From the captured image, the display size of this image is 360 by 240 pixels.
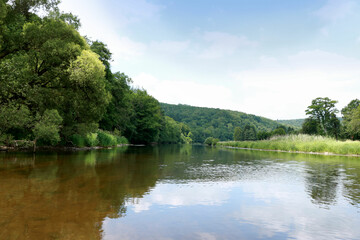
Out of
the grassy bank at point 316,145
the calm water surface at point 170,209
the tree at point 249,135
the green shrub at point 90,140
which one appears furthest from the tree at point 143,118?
the calm water surface at point 170,209

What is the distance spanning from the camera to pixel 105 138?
3888 cm

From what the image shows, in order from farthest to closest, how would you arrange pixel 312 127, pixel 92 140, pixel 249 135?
pixel 249 135 → pixel 312 127 → pixel 92 140

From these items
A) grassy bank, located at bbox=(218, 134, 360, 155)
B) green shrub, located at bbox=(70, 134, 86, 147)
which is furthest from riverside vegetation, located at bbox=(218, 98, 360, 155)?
green shrub, located at bbox=(70, 134, 86, 147)

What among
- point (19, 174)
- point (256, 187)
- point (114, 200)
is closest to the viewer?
point (114, 200)

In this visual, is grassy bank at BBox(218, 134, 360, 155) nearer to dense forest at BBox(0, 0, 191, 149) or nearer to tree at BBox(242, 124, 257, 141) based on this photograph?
dense forest at BBox(0, 0, 191, 149)

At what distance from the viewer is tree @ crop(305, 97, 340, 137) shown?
239ft

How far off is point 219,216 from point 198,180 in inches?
197

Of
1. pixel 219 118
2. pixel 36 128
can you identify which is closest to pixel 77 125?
pixel 36 128

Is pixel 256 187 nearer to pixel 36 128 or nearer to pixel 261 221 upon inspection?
pixel 261 221

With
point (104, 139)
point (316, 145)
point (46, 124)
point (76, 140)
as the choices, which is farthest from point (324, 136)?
point (46, 124)

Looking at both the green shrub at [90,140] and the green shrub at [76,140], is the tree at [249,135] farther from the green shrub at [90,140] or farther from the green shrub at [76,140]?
the green shrub at [76,140]

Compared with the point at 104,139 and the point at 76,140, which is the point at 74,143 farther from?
the point at 104,139

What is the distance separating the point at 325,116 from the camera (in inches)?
2955

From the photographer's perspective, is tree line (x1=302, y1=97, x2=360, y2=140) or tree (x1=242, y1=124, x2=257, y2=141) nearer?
tree line (x1=302, y1=97, x2=360, y2=140)
